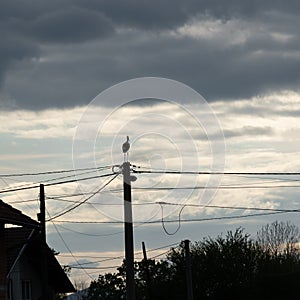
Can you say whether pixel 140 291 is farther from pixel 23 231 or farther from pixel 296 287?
pixel 23 231

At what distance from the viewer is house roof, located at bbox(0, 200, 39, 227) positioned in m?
34.0

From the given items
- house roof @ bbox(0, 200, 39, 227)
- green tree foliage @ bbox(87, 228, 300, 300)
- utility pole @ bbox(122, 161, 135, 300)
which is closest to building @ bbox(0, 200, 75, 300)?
house roof @ bbox(0, 200, 39, 227)

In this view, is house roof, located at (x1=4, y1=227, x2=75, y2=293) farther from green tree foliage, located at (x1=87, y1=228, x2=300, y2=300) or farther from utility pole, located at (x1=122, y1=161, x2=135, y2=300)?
green tree foliage, located at (x1=87, y1=228, x2=300, y2=300)

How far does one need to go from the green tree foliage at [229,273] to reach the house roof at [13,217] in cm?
2813

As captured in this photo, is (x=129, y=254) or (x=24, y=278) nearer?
(x=129, y=254)

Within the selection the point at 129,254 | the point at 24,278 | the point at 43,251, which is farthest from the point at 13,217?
the point at 24,278

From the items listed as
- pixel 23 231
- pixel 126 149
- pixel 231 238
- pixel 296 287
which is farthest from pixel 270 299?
pixel 126 149

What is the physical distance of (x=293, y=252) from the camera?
73062 millimetres

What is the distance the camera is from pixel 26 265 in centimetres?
4700

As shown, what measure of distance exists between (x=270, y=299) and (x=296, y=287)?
75.3 inches

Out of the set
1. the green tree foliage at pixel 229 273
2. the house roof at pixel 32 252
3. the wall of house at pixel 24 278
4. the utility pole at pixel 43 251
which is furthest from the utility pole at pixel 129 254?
the green tree foliage at pixel 229 273

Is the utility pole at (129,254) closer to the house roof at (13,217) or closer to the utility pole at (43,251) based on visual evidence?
the house roof at (13,217)

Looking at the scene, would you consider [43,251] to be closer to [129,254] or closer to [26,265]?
[129,254]

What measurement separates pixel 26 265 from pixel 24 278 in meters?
0.75
